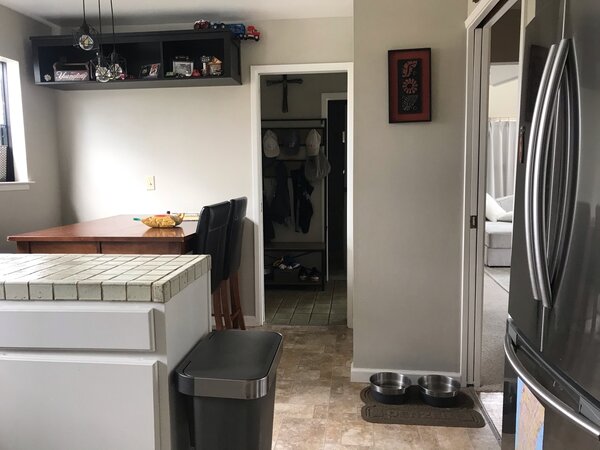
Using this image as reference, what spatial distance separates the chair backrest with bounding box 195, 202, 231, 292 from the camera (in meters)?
2.68

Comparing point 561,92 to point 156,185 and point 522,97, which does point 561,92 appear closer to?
point 522,97

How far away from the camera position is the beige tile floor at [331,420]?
221cm

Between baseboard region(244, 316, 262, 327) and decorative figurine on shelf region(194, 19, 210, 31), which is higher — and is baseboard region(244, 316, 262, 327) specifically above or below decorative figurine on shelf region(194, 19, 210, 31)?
below

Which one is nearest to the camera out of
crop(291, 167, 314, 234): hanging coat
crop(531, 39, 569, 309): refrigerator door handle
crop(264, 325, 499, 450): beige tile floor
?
crop(531, 39, 569, 309): refrigerator door handle

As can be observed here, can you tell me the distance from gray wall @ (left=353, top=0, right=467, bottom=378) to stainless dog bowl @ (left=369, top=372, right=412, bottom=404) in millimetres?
77

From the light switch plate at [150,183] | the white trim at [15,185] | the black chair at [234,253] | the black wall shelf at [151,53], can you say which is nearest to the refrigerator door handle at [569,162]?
the black chair at [234,253]

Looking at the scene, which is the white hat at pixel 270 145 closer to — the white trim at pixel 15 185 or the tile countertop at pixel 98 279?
the white trim at pixel 15 185

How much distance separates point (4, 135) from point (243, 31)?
1900 mm

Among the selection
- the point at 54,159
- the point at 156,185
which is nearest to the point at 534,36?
the point at 156,185

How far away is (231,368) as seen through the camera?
1284mm

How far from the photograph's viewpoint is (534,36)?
129cm

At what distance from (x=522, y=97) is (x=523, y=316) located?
636mm

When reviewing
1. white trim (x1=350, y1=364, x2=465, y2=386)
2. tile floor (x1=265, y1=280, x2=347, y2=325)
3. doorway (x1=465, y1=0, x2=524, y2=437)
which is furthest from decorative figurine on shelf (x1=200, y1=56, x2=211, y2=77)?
white trim (x1=350, y1=364, x2=465, y2=386)

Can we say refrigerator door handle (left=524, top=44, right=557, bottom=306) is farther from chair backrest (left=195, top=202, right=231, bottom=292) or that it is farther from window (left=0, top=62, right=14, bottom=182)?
window (left=0, top=62, right=14, bottom=182)
